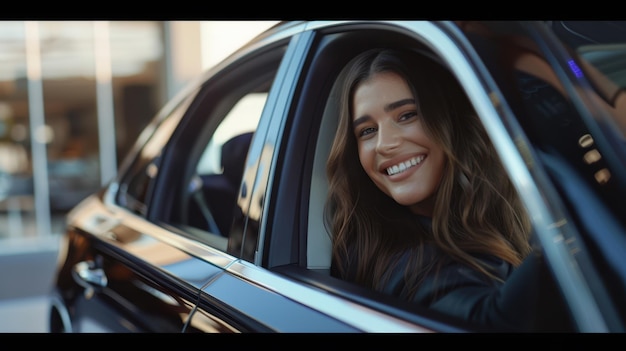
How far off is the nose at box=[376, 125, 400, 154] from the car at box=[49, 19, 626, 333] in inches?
7.1

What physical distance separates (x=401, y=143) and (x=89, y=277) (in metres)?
1.38

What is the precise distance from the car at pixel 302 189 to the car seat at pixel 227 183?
11 millimetres

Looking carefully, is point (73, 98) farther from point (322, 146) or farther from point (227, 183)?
point (322, 146)

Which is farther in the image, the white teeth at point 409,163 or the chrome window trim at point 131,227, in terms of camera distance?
the chrome window trim at point 131,227

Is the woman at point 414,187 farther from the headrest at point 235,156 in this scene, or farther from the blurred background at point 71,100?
the blurred background at point 71,100

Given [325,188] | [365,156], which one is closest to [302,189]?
[325,188]

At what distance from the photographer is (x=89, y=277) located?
8.45ft

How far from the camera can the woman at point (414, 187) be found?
1597 millimetres

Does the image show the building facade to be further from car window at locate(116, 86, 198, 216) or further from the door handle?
the door handle

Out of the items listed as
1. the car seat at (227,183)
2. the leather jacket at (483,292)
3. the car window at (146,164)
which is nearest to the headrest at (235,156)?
the car seat at (227,183)

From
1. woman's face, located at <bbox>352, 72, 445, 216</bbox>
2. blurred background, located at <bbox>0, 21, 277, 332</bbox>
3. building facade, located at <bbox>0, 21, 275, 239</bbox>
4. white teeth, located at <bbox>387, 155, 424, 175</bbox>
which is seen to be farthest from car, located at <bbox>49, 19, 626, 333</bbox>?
building facade, located at <bbox>0, 21, 275, 239</bbox>

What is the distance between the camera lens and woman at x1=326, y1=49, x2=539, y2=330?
5.24ft

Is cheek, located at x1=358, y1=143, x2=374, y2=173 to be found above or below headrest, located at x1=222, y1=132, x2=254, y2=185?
above
